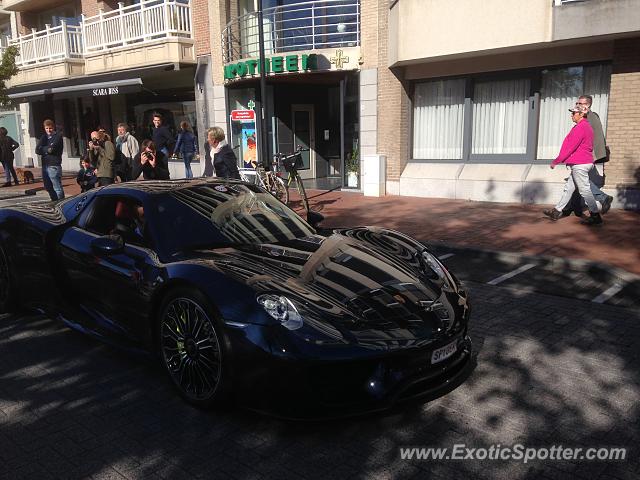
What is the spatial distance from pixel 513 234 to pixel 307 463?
6.34 meters

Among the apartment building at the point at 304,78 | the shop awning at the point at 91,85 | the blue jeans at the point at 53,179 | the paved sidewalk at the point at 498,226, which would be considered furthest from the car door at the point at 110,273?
the shop awning at the point at 91,85

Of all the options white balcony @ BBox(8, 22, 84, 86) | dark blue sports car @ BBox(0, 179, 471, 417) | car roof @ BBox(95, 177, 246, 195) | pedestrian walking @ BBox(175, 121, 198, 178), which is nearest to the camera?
dark blue sports car @ BBox(0, 179, 471, 417)

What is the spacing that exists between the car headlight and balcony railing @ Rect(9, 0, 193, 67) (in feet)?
52.9

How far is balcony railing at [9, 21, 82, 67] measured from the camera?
21.3m

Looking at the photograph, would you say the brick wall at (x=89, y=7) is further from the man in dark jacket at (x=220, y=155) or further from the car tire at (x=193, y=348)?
the car tire at (x=193, y=348)

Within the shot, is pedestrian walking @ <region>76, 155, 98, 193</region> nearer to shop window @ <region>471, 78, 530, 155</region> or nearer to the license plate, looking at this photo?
shop window @ <region>471, 78, 530, 155</region>

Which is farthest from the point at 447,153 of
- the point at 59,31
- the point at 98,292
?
the point at 59,31

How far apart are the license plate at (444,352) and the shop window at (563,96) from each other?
924 centimetres

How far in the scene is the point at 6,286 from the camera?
5.28 meters

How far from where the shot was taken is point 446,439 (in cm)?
311

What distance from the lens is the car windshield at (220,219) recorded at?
396cm

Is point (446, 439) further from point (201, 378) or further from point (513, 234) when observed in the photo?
point (513, 234)

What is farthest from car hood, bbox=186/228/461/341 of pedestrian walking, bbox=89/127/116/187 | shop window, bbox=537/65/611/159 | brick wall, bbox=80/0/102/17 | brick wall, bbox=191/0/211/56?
brick wall, bbox=80/0/102/17

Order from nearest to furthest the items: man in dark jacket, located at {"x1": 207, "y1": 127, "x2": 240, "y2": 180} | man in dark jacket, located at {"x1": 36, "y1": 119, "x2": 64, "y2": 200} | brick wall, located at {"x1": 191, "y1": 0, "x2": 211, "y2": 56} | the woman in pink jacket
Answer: the woman in pink jacket
man in dark jacket, located at {"x1": 207, "y1": 127, "x2": 240, "y2": 180}
man in dark jacket, located at {"x1": 36, "y1": 119, "x2": 64, "y2": 200}
brick wall, located at {"x1": 191, "y1": 0, "x2": 211, "y2": 56}
